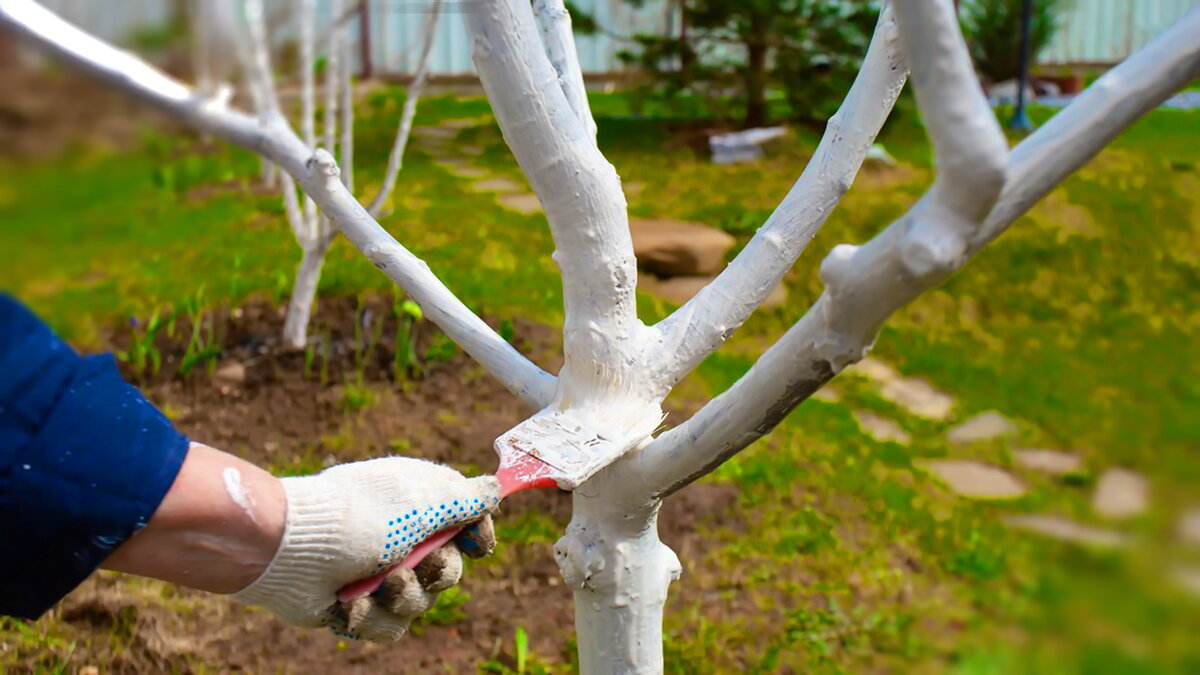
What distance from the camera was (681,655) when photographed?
7.22 feet

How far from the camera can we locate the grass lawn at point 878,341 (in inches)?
17.5

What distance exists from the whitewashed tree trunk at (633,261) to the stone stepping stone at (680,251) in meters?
2.78

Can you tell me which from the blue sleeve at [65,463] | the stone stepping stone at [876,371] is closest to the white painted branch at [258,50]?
the blue sleeve at [65,463]

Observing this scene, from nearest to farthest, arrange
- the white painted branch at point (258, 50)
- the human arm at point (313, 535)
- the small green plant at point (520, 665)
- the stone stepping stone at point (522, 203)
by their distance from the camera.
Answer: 1. the white painted branch at point (258, 50)
2. the human arm at point (313, 535)
3. the small green plant at point (520, 665)
4. the stone stepping stone at point (522, 203)

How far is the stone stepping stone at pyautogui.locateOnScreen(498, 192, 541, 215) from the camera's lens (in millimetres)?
5094

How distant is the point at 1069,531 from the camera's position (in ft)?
1.38

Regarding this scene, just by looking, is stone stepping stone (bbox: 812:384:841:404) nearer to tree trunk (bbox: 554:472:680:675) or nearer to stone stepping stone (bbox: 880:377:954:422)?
stone stepping stone (bbox: 880:377:954:422)

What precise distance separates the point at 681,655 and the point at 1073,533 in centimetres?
189

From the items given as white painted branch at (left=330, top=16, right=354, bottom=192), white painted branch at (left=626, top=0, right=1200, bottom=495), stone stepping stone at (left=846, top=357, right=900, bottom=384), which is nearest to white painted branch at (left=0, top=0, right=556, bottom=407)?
white painted branch at (left=626, top=0, right=1200, bottom=495)

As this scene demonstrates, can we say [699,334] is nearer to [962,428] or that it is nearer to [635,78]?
[962,428]

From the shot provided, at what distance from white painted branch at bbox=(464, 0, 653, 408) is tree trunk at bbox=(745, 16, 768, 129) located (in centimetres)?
515

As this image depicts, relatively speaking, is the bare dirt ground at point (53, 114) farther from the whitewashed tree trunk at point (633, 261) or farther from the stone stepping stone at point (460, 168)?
the stone stepping stone at point (460, 168)

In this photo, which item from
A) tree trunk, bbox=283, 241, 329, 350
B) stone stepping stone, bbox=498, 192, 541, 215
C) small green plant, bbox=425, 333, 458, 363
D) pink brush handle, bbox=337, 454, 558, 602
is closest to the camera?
pink brush handle, bbox=337, 454, 558, 602

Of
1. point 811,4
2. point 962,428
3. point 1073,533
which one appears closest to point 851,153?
point 1073,533
